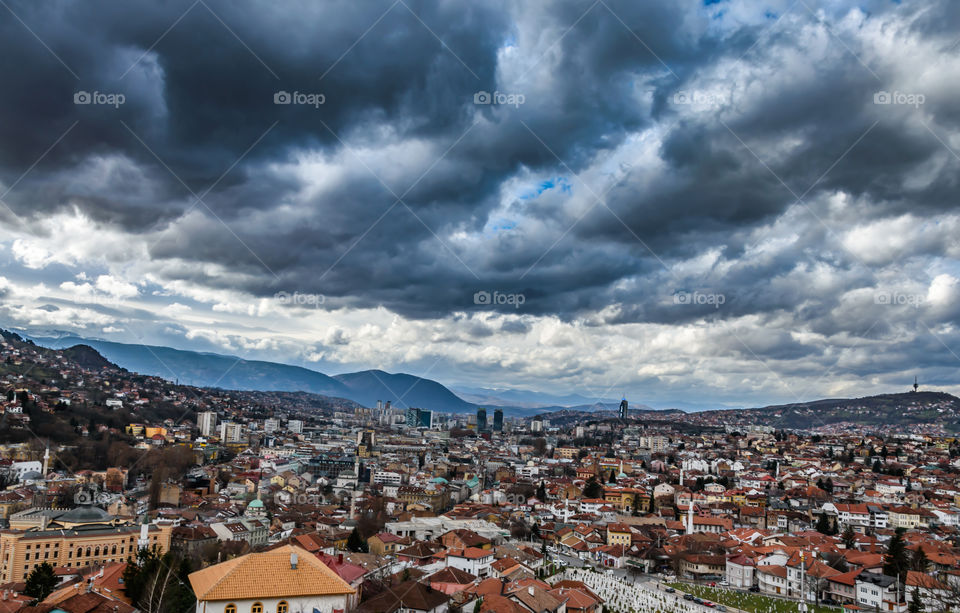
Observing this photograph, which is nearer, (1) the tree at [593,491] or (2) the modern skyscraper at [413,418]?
(1) the tree at [593,491]

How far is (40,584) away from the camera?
1848 centimetres

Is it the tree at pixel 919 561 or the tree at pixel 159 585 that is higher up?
the tree at pixel 159 585

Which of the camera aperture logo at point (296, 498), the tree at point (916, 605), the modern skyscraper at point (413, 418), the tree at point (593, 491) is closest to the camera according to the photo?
the tree at point (916, 605)

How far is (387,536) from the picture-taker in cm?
3297

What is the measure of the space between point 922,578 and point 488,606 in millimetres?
18154

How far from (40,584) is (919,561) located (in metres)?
32.8

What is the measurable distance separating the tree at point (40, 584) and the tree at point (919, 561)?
31834mm

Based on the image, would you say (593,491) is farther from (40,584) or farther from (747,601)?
(40,584)

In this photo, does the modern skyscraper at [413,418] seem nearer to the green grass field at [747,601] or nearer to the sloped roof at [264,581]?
the green grass field at [747,601]

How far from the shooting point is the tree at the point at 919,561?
1115 inches

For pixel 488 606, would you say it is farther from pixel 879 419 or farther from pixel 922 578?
pixel 879 419

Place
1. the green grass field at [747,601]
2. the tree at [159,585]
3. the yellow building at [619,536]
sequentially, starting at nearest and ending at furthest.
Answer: the tree at [159,585]
the green grass field at [747,601]
the yellow building at [619,536]

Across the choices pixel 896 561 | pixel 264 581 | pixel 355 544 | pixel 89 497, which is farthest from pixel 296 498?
pixel 264 581

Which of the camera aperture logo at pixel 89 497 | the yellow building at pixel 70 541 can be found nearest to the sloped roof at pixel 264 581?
the yellow building at pixel 70 541
